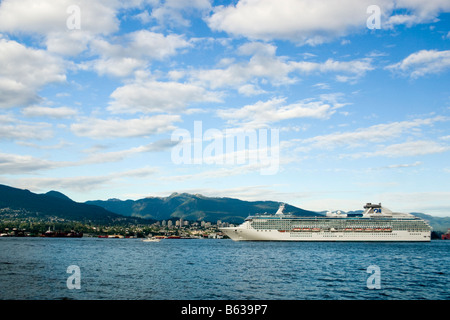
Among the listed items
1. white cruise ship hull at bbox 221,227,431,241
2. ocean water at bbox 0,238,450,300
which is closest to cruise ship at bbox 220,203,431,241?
white cruise ship hull at bbox 221,227,431,241

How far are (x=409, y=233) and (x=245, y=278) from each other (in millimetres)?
136425

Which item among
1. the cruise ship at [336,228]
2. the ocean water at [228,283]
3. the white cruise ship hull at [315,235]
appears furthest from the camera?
the cruise ship at [336,228]

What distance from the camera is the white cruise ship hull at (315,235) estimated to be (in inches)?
5886

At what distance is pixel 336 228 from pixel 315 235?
388 inches

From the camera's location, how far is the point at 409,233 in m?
159

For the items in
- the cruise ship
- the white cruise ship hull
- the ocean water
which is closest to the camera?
the ocean water

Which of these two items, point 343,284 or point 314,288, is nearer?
point 314,288

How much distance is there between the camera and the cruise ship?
150 m

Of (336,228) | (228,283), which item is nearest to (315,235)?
(336,228)

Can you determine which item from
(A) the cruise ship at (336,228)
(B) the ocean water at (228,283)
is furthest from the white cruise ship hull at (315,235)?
(B) the ocean water at (228,283)

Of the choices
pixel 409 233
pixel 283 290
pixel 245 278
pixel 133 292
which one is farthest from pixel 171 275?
pixel 409 233

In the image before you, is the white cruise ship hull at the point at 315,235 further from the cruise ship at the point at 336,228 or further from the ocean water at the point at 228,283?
the ocean water at the point at 228,283

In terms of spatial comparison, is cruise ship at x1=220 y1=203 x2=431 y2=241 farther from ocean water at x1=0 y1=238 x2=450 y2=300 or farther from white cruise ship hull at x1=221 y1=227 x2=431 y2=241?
ocean water at x1=0 y1=238 x2=450 y2=300
